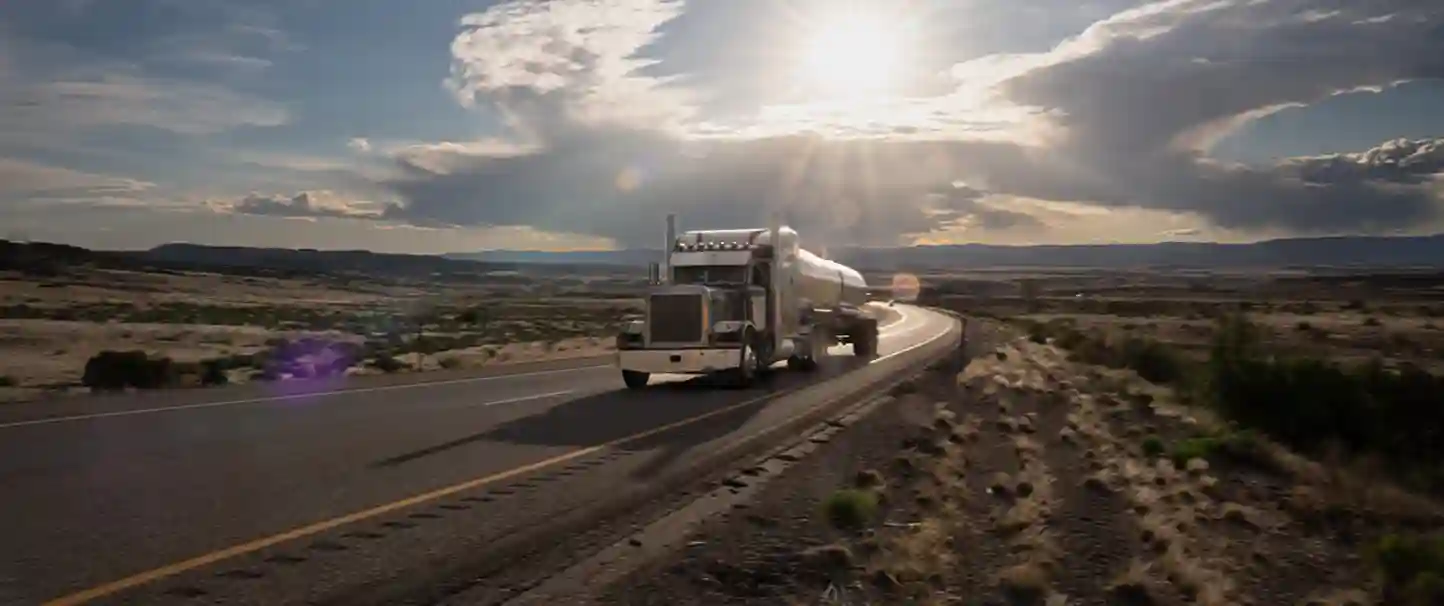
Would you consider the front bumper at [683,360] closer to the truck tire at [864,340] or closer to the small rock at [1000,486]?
the small rock at [1000,486]

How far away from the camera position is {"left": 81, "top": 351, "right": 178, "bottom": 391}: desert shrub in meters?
23.7

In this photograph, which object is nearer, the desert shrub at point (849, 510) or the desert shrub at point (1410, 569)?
the desert shrub at point (849, 510)

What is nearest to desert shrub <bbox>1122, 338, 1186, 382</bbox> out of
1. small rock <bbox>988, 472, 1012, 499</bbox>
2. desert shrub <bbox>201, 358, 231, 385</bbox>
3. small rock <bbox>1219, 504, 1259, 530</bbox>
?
small rock <bbox>1219, 504, 1259, 530</bbox>

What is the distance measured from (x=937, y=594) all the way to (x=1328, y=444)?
2139cm

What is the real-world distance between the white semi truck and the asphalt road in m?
2.01

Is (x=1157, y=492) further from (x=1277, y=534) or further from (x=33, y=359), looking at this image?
(x=33, y=359)

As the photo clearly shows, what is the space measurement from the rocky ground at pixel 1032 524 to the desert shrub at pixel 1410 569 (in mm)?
243

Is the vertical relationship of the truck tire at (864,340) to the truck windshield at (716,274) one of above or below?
below

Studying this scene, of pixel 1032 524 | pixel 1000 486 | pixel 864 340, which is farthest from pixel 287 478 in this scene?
pixel 864 340

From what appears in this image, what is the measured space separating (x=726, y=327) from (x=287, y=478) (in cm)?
1307

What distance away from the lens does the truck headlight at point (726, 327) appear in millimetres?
23031

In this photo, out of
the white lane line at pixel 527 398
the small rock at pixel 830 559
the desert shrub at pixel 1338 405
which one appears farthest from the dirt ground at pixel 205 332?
the desert shrub at pixel 1338 405

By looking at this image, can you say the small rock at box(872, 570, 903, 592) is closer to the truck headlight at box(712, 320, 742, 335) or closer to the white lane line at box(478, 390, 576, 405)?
the white lane line at box(478, 390, 576, 405)

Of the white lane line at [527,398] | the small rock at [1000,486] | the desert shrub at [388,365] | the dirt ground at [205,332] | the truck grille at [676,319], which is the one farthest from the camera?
the dirt ground at [205,332]
